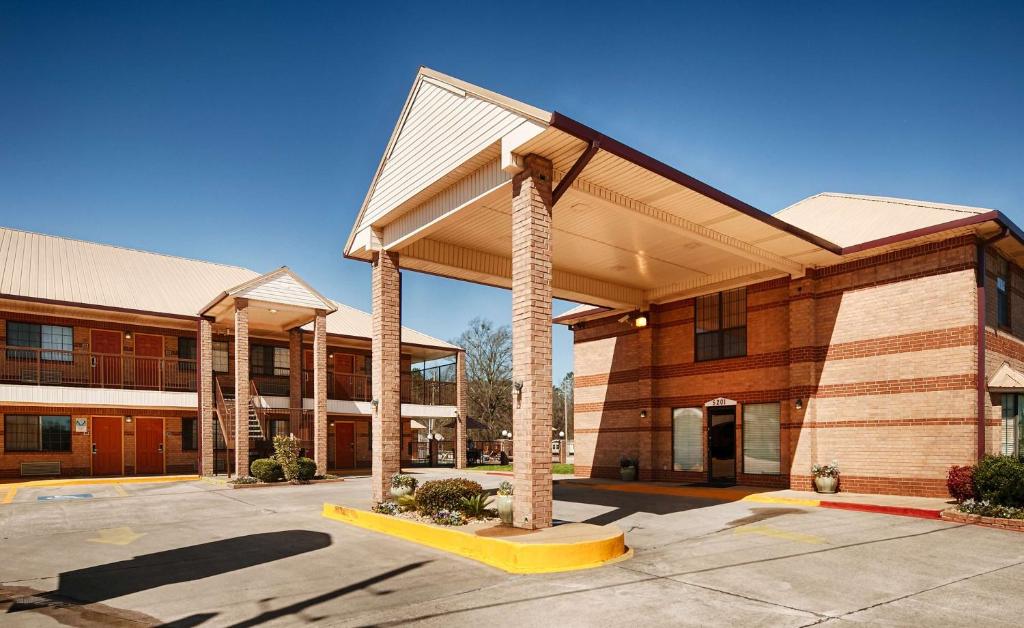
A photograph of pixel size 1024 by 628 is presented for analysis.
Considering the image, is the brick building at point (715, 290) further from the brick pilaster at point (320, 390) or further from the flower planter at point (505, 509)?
the brick pilaster at point (320, 390)

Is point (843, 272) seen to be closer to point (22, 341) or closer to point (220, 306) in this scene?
point (220, 306)

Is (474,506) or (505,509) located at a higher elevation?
(505,509)

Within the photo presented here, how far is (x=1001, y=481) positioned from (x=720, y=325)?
8.94m

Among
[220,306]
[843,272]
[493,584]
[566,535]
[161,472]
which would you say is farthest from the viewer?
[161,472]

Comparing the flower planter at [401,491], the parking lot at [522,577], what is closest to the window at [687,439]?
the parking lot at [522,577]

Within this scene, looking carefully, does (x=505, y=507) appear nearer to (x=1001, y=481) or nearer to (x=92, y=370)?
(x=1001, y=481)

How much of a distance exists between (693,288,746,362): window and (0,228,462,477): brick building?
1219 cm

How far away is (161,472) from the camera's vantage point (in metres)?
27.7

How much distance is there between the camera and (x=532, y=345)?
10336mm

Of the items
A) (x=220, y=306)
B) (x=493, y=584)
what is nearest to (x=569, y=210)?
(x=493, y=584)

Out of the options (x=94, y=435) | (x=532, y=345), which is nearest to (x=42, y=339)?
(x=94, y=435)

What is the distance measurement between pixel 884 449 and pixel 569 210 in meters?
9.76

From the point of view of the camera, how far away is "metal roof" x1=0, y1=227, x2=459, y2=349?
24.6 metres

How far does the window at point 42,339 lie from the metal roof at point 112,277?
5.82ft
